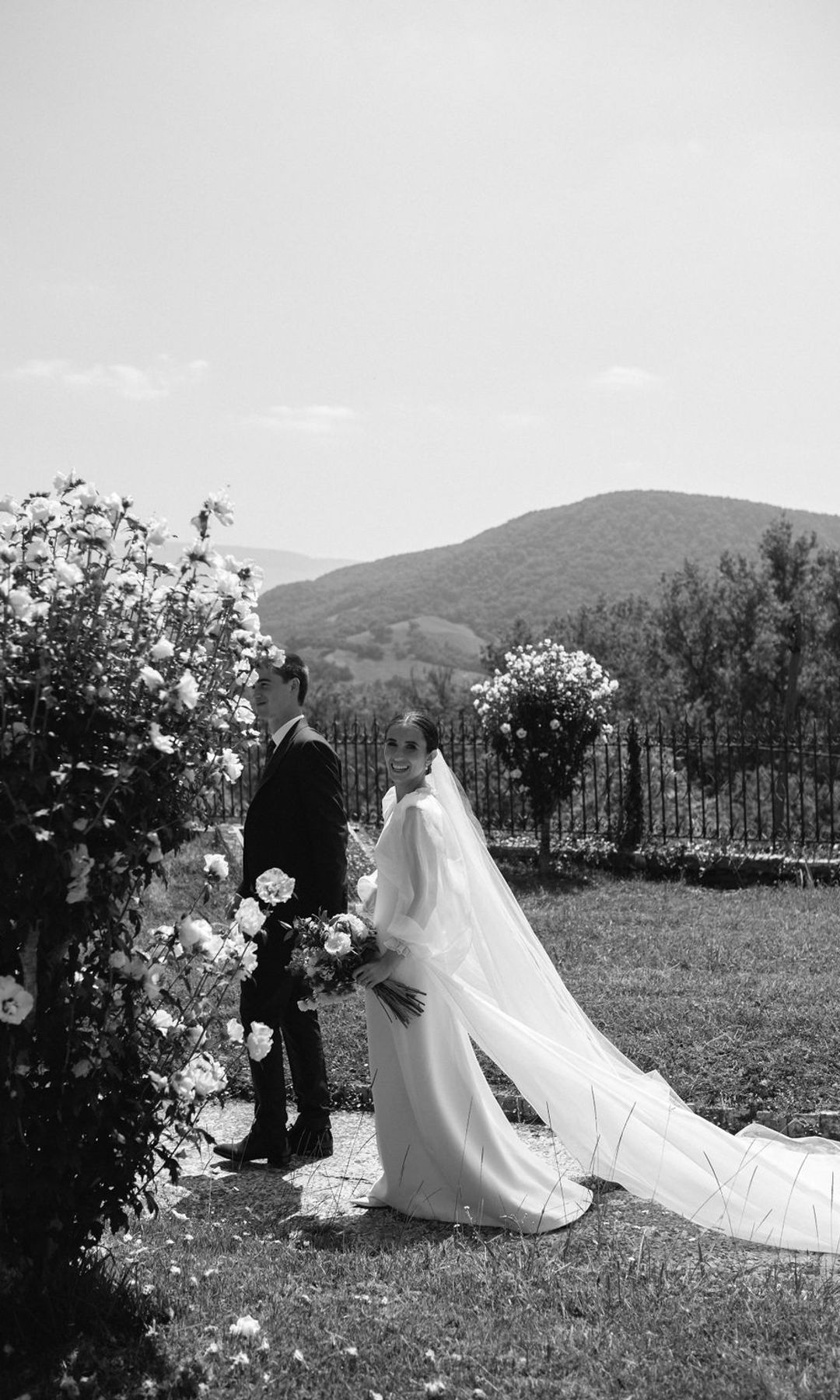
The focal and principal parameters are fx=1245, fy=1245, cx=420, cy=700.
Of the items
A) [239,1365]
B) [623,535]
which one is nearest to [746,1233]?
[239,1365]

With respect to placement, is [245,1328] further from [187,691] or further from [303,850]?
[303,850]

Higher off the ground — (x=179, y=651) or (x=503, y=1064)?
(x=179, y=651)

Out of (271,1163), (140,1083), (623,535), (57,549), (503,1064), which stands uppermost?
(623,535)

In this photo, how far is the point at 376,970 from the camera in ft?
15.6

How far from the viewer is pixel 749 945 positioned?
9125mm

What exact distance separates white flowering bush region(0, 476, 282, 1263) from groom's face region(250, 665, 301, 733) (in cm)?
203

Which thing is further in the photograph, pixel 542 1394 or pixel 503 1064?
pixel 503 1064

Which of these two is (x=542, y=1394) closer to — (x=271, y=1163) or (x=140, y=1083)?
(x=140, y=1083)

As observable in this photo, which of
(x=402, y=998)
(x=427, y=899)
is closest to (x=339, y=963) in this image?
(x=402, y=998)

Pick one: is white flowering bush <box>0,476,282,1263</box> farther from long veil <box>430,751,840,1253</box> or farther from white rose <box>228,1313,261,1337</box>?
long veil <box>430,751,840,1253</box>

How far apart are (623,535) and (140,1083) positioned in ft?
311

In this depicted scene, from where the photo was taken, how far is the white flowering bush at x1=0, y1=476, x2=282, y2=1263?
304 cm

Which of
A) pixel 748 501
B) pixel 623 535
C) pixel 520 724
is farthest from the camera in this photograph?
pixel 748 501

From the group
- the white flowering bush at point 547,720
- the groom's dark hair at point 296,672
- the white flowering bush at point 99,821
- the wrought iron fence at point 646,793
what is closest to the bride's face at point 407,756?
the groom's dark hair at point 296,672
